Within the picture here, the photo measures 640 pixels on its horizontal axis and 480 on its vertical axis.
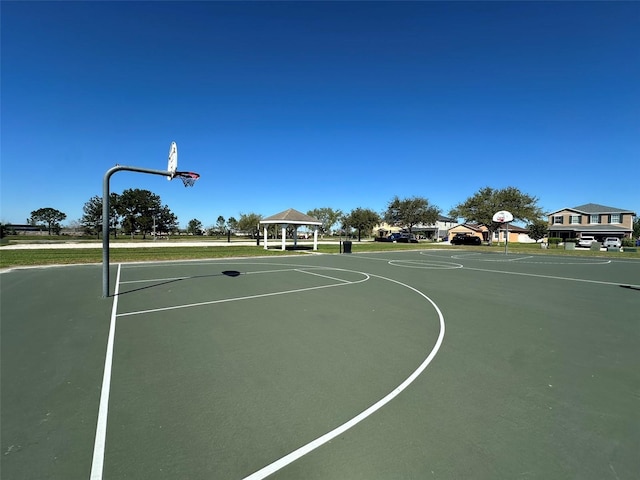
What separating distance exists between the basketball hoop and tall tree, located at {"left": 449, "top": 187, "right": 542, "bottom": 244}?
44.8 m

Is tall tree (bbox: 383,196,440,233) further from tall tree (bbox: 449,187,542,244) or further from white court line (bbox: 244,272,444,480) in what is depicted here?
white court line (bbox: 244,272,444,480)

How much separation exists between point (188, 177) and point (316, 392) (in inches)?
357

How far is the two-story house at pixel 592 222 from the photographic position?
57075 millimetres

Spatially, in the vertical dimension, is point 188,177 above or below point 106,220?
above

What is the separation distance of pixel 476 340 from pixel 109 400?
19.3 feet

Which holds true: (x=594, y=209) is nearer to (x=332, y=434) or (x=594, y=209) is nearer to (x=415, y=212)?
(x=415, y=212)

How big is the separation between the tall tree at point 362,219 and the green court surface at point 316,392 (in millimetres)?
60932

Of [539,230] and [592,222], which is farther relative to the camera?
[539,230]

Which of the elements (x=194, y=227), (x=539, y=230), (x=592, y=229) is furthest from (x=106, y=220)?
(x=194, y=227)

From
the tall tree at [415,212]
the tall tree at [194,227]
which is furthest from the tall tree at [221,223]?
the tall tree at [415,212]

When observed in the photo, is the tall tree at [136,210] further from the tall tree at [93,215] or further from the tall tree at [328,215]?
the tall tree at [328,215]

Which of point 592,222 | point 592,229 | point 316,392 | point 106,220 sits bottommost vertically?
point 316,392

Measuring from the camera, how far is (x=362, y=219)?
6881 centimetres

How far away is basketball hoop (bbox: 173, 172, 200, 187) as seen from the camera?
Result: 10.4 m
